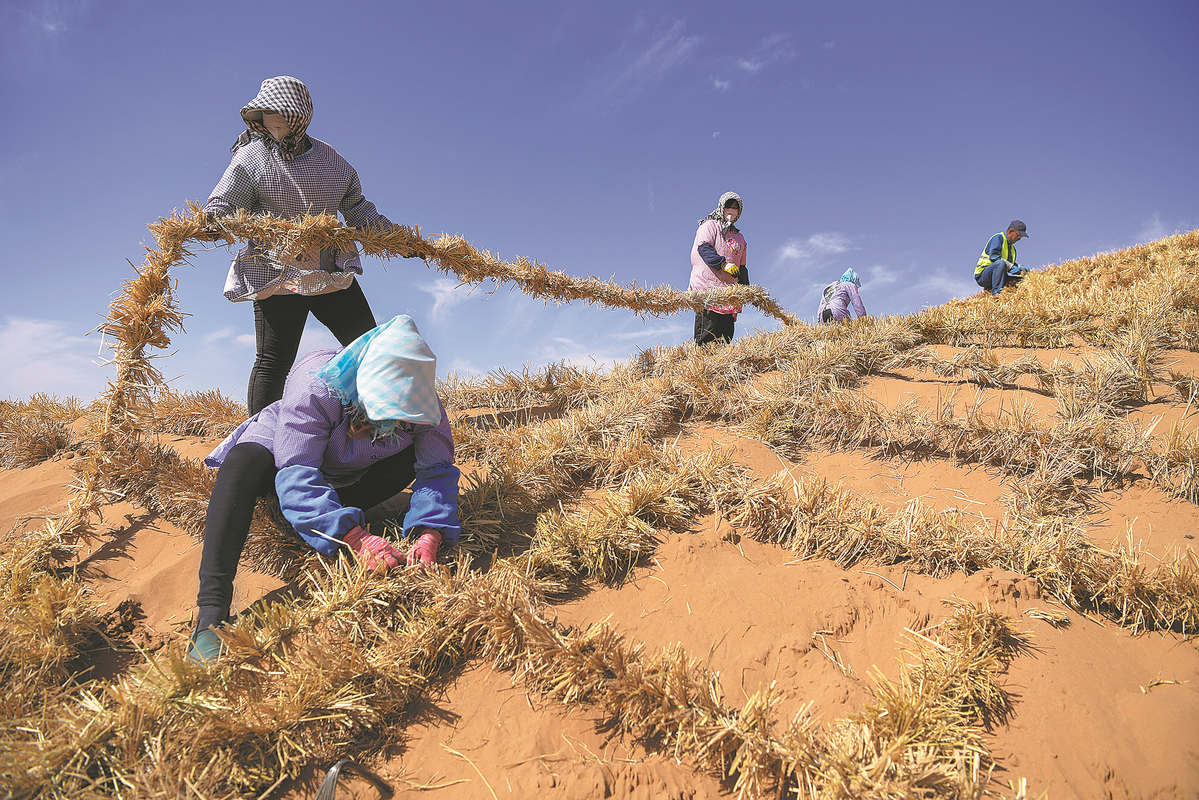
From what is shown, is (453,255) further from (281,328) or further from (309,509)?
(309,509)

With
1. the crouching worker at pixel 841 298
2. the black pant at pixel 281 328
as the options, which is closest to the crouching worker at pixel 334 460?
the black pant at pixel 281 328

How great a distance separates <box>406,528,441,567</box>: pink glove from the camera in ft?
7.00

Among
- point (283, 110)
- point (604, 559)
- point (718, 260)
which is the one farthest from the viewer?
point (718, 260)

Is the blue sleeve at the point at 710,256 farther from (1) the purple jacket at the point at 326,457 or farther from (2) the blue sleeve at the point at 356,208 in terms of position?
(1) the purple jacket at the point at 326,457

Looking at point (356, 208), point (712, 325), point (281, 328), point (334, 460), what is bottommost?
point (334, 460)

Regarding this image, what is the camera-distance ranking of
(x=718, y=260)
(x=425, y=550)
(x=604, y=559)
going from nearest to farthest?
(x=425, y=550) → (x=604, y=559) → (x=718, y=260)

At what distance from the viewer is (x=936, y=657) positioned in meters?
1.81

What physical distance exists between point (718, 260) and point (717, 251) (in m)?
0.15

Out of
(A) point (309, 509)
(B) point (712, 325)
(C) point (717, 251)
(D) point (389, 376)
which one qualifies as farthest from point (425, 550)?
(C) point (717, 251)

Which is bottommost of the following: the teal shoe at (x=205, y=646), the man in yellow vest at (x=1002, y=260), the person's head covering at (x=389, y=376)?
the teal shoe at (x=205, y=646)

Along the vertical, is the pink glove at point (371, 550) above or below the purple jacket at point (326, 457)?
below

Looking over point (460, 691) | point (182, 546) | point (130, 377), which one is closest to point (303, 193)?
point (130, 377)

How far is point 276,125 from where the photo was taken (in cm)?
302

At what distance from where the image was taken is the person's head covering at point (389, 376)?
2.07 m
